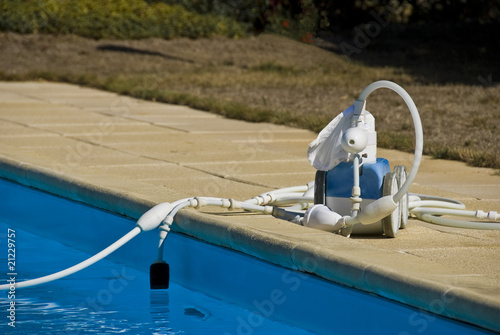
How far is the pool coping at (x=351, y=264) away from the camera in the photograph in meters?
2.84

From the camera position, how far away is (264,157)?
6641 mm

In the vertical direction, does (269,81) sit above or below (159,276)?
above

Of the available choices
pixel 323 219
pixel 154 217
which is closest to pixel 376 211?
pixel 323 219

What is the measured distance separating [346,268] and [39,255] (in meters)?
2.41

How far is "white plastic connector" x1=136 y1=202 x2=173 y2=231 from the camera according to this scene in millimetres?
4000

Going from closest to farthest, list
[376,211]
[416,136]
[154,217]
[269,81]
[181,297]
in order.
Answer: [416,136], [376,211], [154,217], [181,297], [269,81]

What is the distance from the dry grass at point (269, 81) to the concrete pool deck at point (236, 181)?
1.27ft

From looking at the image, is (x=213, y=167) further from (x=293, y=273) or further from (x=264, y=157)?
(x=293, y=273)

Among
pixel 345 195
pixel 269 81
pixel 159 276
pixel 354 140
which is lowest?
pixel 159 276

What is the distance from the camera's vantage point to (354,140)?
152 inches

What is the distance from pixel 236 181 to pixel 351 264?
2.33 meters

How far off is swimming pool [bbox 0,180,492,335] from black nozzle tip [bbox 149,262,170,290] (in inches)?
2.8

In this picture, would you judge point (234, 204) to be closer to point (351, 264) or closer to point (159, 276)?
point (159, 276)

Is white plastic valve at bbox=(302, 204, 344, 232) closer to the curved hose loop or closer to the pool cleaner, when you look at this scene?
the pool cleaner
